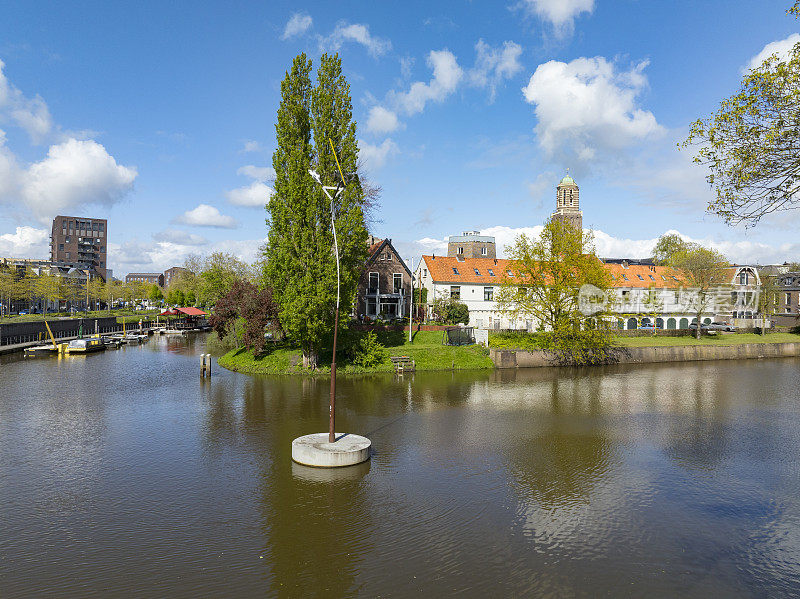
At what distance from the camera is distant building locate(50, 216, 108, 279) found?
13350cm

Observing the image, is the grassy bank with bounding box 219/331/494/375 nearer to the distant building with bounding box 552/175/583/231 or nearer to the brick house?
the brick house

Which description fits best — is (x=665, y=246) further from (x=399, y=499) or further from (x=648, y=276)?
(x=399, y=499)

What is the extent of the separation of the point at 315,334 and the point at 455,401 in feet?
36.3

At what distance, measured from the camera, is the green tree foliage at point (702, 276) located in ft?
203

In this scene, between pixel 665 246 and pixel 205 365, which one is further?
pixel 665 246

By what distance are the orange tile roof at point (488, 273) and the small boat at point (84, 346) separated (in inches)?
1473

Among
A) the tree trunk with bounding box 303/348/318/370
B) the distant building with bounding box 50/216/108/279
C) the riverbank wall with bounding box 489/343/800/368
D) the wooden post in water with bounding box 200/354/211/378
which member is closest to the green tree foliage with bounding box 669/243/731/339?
the riverbank wall with bounding box 489/343/800/368

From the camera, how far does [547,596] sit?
9.64 meters

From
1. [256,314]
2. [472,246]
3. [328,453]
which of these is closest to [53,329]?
[256,314]

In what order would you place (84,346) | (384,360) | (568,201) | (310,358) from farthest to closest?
(568,201), (84,346), (384,360), (310,358)

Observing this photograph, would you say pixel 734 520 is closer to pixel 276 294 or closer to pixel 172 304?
pixel 276 294

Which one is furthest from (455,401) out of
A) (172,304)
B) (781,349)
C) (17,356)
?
(172,304)

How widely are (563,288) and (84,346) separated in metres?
45.4

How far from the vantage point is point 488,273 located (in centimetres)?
6397
